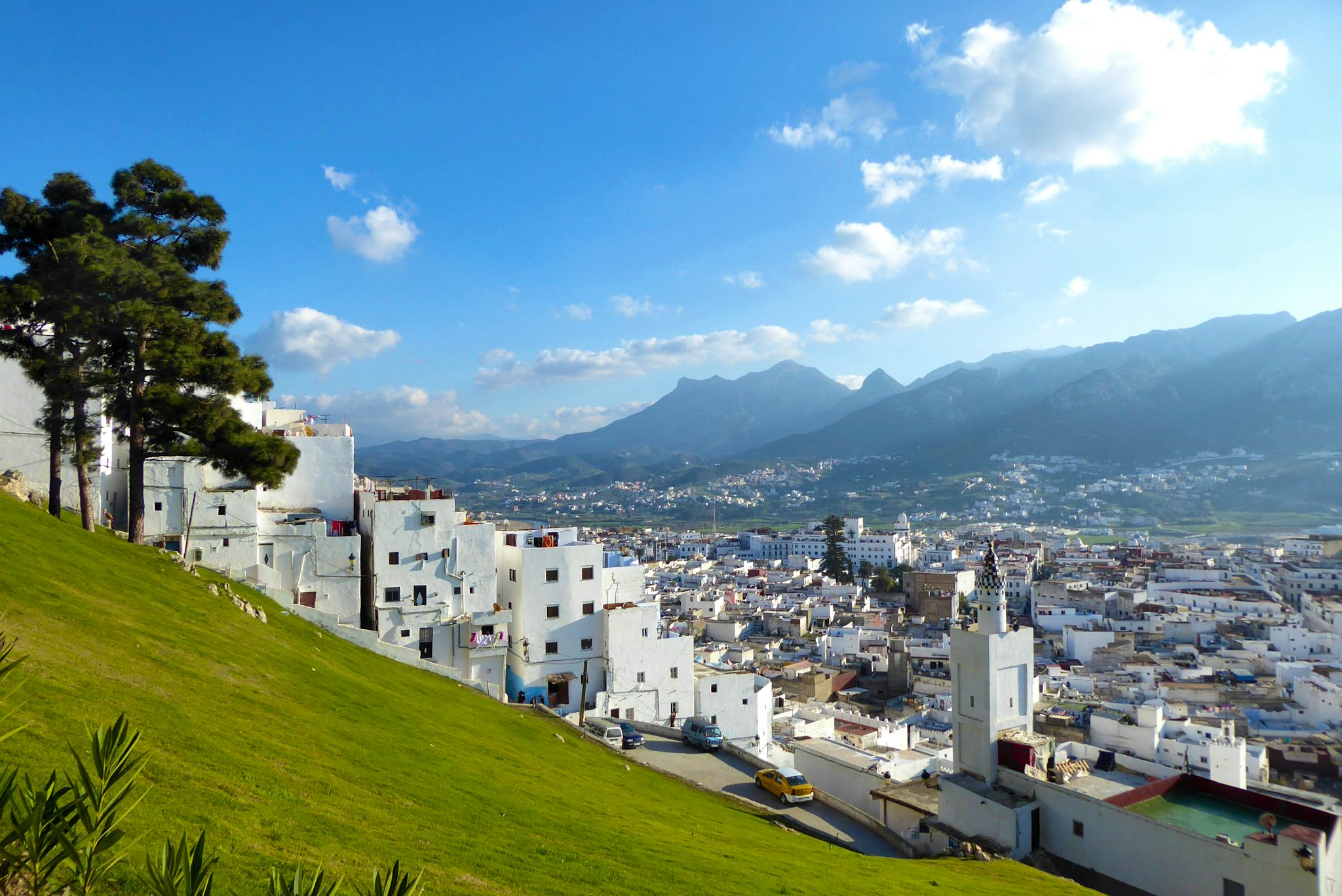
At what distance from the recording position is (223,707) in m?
10.3

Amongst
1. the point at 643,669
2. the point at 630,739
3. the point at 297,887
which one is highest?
the point at 297,887

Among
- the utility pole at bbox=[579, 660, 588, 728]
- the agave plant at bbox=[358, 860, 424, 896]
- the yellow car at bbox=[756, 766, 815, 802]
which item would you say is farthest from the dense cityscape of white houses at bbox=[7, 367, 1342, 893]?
the agave plant at bbox=[358, 860, 424, 896]

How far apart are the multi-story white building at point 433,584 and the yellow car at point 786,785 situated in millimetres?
9397

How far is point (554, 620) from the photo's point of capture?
2780cm

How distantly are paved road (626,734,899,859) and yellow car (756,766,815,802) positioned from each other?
0.15 meters

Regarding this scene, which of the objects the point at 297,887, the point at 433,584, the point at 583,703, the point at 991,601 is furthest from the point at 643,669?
the point at 297,887

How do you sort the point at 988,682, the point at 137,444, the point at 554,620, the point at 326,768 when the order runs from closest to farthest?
the point at 326,768 < the point at 137,444 < the point at 988,682 < the point at 554,620

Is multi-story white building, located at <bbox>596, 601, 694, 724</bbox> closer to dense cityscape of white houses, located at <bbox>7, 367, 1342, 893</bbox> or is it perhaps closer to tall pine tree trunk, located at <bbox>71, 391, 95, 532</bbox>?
dense cityscape of white houses, located at <bbox>7, 367, 1342, 893</bbox>

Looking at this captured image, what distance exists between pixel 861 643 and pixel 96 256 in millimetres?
51222

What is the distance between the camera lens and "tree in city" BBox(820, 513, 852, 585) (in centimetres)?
9388

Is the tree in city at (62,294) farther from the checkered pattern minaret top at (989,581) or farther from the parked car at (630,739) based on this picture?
the checkered pattern minaret top at (989,581)

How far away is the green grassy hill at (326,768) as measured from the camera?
24.0 ft

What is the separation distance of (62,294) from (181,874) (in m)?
18.8

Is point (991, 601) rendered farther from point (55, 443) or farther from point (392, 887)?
point (55, 443)
